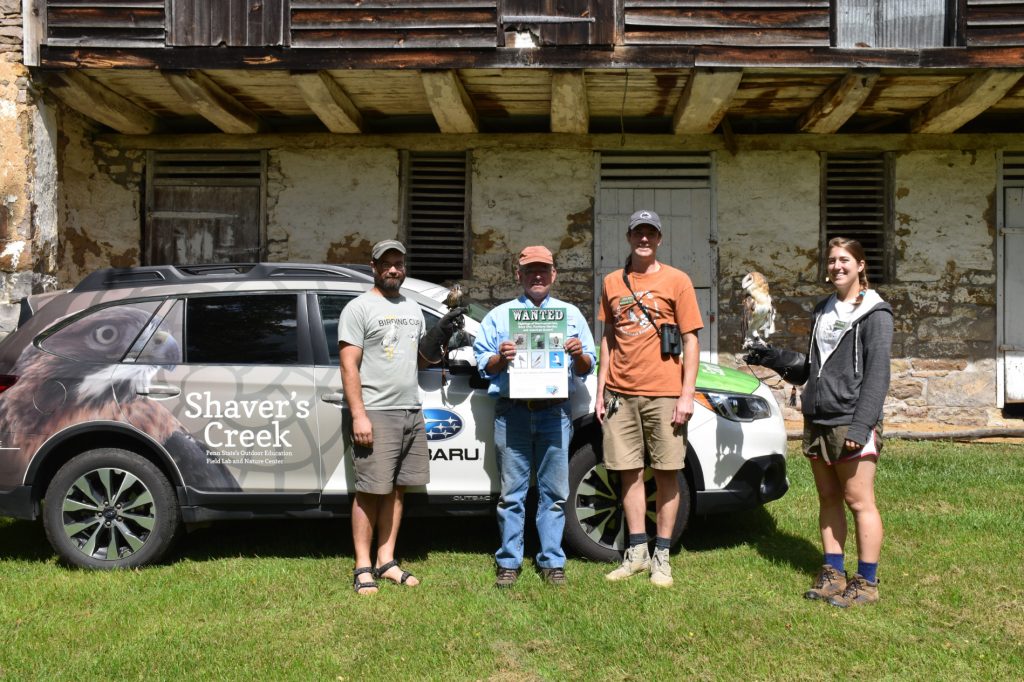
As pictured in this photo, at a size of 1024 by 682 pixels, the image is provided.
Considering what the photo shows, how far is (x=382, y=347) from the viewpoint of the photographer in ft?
13.7

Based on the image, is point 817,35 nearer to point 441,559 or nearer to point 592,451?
point 592,451

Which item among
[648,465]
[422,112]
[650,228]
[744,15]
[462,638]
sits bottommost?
[462,638]

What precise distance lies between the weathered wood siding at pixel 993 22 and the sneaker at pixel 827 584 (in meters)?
5.44

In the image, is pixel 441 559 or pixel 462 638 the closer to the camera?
pixel 462 638

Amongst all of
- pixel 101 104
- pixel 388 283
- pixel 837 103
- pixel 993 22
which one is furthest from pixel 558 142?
pixel 388 283

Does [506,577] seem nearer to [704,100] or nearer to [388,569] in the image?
[388,569]

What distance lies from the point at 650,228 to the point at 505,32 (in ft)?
12.4

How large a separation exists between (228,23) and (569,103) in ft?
10.8

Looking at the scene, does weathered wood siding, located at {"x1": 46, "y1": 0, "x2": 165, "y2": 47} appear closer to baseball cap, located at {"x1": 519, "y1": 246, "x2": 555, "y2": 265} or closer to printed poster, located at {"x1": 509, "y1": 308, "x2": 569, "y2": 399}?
baseball cap, located at {"x1": 519, "y1": 246, "x2": 555, "y2": 265}

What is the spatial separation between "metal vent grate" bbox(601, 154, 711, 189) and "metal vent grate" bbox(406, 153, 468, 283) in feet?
5.50

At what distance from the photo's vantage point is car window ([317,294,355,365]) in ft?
14.9

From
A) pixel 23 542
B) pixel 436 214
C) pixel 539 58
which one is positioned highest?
pixel 539 58

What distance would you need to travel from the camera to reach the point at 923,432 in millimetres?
8500

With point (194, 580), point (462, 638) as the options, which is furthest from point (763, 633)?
point (194, 580)
